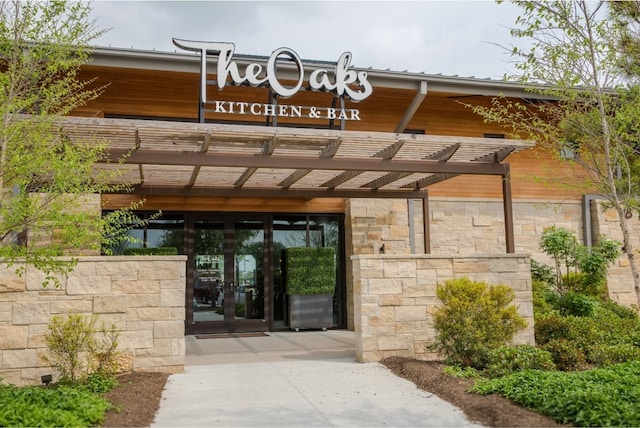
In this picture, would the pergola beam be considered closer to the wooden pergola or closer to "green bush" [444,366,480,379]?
the wooden pergola

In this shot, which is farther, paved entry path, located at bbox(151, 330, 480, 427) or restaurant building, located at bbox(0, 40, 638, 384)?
restaurant building, located at bbox(0, 40, 638, 384)

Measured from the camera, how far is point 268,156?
28.6 feet

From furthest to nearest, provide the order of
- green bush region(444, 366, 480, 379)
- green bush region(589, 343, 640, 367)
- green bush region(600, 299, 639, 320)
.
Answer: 1. green bush region(600, 299, 639, 320)
2. green bush region(589, 343, 640, 367)
3. green bush region(444, 366, 480, 379)

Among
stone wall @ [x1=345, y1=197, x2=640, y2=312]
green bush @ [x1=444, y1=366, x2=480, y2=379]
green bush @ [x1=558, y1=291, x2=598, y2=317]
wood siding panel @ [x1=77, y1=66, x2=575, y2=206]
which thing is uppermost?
wood siding panel @ [x1=77, y1=66, x2=575, y2=206]

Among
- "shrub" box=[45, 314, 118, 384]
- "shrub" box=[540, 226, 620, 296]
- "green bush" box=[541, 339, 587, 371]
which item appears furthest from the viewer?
"shrub" box=[540, 226, 620, 296]

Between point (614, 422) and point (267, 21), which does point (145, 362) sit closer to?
point (614, 422)

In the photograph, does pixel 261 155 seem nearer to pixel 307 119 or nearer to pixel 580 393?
pixel 307 119

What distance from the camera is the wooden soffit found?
7992 millimetres

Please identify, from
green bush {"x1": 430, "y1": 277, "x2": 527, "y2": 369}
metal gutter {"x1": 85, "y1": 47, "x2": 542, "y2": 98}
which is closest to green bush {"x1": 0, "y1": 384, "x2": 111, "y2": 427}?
green bush {"x1": 430, "y1": 277, "x2": 527, "y2": 369}

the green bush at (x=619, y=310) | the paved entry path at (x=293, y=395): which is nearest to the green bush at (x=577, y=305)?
the green bush at (x=619, y=310)

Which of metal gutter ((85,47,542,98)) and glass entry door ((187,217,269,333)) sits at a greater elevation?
metal gutter ((85,47,542,98))

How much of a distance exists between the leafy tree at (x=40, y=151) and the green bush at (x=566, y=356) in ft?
19.2

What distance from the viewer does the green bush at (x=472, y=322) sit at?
24.4 ft

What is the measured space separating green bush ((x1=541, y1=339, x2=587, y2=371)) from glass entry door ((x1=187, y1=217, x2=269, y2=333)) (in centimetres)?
670
